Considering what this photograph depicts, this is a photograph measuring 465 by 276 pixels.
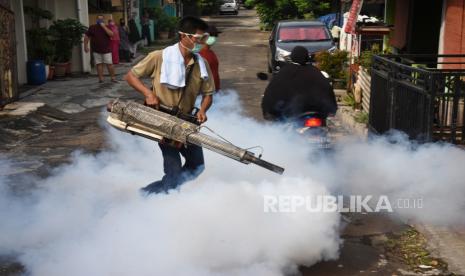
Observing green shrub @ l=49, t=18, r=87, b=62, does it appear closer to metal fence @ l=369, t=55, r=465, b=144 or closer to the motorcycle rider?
metal fence @ l=369, t=55, r=465, b=144

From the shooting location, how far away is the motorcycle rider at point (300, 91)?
232 inches

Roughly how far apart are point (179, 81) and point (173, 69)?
104mm

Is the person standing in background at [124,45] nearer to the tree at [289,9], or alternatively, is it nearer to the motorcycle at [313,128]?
the tree at [289,9]

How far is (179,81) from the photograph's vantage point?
489 centimetres

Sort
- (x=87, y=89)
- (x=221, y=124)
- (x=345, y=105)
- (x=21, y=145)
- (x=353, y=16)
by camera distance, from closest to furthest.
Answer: (x=221, y=124) < (x=21, y=145) < (x=345, y=105) < (x=353, y=16) < (x=87, y=89)

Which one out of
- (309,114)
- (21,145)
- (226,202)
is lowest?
(21,145)

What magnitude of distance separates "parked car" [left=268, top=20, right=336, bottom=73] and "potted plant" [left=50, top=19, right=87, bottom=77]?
5.31 meters

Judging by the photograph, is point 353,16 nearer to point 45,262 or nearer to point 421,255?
point 421,255

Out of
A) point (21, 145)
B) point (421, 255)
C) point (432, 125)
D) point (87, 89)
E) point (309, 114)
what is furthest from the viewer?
point (87, 89)

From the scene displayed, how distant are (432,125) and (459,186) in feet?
2.99

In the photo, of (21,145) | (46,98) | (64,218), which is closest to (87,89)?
(46,98)

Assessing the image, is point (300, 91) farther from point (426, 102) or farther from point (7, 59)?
point (7, 59)

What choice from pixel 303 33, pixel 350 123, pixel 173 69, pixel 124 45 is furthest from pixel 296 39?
Result: pixel 173 69

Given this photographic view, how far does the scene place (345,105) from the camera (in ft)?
37.9
